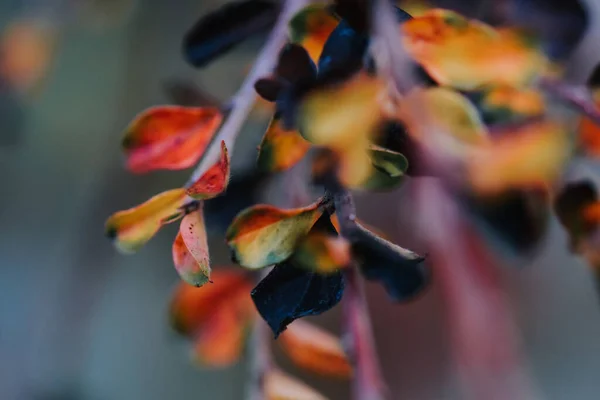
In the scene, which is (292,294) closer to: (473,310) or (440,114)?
(440,114)

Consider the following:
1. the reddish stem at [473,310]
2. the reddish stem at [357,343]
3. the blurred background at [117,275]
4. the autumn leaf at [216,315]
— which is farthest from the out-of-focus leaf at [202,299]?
the blurred background at [117,275]

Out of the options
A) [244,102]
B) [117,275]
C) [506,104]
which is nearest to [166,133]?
[244,102]

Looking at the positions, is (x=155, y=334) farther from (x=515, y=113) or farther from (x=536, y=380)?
(x=515, y=113)

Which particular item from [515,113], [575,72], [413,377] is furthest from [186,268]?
[413,377]

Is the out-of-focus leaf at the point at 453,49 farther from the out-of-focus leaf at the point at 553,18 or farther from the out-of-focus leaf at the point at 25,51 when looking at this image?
the out-of-focus leaf at the point at 25,51

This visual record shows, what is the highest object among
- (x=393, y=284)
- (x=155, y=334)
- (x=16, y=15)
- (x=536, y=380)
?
(x=393, y=284)

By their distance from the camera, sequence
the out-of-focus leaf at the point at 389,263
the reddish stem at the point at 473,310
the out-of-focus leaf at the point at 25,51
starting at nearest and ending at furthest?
the out-of-focus leaf at the point at 389,263
the reddish stem at the point at 473,310
the out-of-focus leaf at the point at 25,51
